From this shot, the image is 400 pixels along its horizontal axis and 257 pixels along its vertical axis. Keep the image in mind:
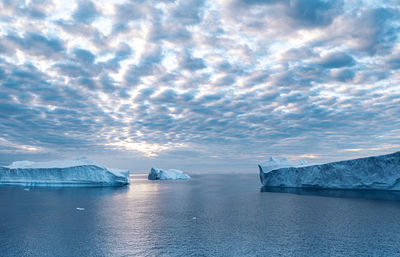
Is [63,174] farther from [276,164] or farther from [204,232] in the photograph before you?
[204,232]

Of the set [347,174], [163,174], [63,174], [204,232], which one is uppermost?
[63,174]

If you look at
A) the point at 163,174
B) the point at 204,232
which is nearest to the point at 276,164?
the point at 204,232

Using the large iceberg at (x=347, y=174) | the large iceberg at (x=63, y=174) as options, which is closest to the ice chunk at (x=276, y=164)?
the large iceberg at (x=347, y=174)

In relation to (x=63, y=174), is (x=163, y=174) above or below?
below

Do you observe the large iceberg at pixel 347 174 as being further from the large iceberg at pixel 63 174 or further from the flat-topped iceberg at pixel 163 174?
the flat-topped iceberg at pixel 163 174

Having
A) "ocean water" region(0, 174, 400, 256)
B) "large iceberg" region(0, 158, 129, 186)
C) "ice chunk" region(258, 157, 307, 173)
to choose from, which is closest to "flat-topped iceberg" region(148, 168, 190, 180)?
"large iceberg" region(0, 158, 129, 186)

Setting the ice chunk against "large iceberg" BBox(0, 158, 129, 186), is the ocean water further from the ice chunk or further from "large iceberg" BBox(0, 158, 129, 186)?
"large iceberg" BBox(0, 158, 129, 186)

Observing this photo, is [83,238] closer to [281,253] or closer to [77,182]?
[281,253]

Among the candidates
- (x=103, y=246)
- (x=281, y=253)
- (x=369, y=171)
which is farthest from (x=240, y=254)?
(x=369, y=171)
